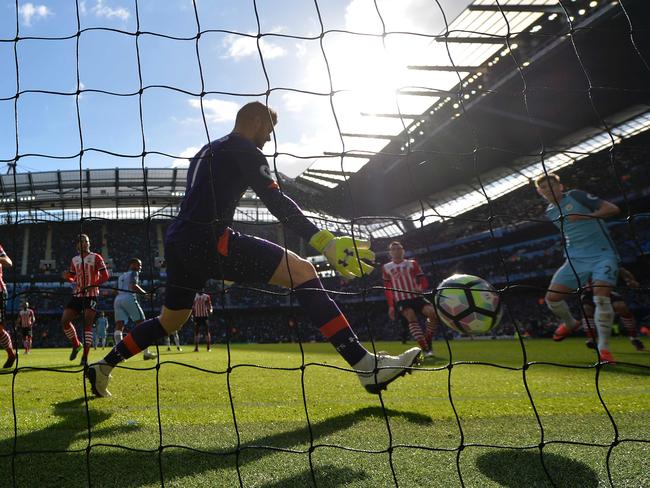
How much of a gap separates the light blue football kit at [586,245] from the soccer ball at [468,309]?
170cm

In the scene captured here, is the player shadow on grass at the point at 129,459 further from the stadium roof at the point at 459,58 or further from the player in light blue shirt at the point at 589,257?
the stadium roof at the point at 459,58

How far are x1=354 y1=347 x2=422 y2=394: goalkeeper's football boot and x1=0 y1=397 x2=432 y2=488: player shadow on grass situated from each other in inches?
9.4

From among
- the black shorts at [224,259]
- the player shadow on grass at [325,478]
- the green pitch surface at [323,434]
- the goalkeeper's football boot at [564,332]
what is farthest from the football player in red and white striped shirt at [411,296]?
the player shadow on grass at [325,478]

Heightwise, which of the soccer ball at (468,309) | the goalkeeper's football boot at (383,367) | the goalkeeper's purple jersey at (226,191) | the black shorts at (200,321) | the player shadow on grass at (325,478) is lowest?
the player shadow on grass at (325,478)

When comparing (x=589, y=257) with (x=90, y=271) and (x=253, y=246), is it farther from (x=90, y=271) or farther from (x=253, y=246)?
(x=90, y=271)

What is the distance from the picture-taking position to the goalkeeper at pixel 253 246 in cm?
260

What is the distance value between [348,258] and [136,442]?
1375 millimetres

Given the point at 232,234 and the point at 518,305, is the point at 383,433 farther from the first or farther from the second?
the point at 518,305

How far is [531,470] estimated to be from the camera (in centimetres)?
183

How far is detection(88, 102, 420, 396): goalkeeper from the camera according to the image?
8.54ft

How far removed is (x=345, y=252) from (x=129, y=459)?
140cm

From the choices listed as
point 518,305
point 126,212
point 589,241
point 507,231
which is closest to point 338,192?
point 507,231

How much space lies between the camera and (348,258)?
255cm

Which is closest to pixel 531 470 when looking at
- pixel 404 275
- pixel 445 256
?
pixel 404 275
